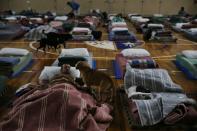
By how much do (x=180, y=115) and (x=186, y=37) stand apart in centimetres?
583

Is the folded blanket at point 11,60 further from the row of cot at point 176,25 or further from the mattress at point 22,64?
the row of cot at point 176,25

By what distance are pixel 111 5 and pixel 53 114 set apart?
11101 millimetres

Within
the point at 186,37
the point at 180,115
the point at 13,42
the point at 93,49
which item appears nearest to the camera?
the point at 180,115

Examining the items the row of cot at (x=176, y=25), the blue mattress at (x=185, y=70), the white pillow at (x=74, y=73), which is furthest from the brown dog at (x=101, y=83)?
the row of cot at (x=176, y=25)

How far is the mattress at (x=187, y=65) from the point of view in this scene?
15.9ft

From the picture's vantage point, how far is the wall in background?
1313cm

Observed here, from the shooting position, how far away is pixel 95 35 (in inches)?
308

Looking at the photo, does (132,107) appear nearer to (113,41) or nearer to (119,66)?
(119,66)

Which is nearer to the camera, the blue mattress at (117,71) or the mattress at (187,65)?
the blue mattress at (117,71)

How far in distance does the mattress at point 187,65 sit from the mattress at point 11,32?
441 centimetres

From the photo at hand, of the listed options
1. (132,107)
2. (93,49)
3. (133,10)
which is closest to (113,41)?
(93,49)

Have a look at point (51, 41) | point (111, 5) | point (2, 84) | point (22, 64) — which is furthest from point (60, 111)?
point (111, 5)

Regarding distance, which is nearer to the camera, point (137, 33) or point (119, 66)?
point (119, 66)

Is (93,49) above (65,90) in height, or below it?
below
